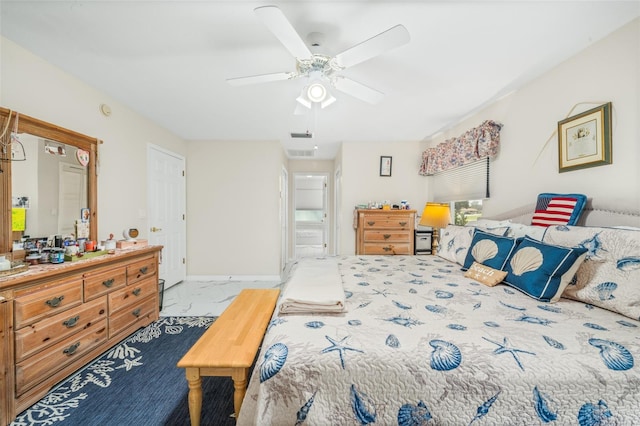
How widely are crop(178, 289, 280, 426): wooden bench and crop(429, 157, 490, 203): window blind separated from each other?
2.78m

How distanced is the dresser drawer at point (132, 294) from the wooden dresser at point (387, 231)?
103 inches

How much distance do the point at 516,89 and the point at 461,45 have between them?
1.11m

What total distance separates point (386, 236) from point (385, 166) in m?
1.27

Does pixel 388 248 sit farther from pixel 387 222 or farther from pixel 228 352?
pixel 228 352

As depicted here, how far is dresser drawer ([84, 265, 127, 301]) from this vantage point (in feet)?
6.05

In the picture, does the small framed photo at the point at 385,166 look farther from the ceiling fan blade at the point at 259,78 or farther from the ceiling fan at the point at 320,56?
the ceiling fan blade at the point at 259,78

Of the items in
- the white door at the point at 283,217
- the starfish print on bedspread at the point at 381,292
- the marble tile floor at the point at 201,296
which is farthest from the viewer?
the white door at the point at 283,217

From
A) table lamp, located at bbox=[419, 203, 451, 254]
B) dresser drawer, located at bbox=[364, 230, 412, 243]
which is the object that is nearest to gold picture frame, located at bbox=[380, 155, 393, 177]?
dresser drawer, located at bbox=[364, 230, 412, 243]

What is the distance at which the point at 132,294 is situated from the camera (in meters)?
2.27

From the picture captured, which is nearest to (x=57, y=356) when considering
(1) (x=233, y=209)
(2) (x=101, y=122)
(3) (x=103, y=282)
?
(3) (x=103, y=282)

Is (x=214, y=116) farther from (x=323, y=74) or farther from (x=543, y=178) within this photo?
(x=543, y=178)

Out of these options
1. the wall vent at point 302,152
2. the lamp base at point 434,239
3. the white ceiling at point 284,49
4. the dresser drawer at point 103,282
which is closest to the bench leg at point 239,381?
the dresser drawer at point 103,282

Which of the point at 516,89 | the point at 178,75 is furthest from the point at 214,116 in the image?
the point at 516,89

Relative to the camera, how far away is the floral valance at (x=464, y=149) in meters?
2.61
